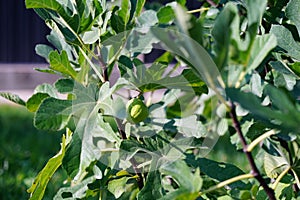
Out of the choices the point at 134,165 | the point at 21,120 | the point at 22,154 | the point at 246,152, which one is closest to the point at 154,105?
the point at 134,165

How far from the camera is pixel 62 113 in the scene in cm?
76

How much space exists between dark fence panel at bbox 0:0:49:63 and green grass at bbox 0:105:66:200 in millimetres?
2576

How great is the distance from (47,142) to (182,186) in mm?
2739

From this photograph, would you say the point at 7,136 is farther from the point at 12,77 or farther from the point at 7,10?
the point at 7,10

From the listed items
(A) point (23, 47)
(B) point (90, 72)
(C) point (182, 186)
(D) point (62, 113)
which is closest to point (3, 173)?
(B) point (90, 72)

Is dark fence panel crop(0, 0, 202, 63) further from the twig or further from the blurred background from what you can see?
the twig

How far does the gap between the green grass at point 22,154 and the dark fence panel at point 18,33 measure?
258cm

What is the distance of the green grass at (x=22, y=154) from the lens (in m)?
2.07

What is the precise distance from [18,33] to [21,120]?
9.71 ft

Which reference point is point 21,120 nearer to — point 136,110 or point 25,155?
point 25,155

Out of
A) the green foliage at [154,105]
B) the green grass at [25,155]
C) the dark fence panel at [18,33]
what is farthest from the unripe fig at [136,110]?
the dark fence panel at [18,33]

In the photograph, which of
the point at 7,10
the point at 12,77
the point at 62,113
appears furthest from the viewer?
the point at 7,10

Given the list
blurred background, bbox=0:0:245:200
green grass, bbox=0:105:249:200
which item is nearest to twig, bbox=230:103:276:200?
blurred background, bbox=0:0:245:200

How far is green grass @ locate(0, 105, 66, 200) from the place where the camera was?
2.07 m
